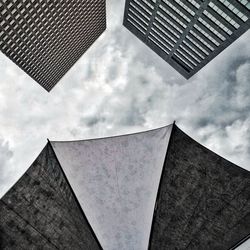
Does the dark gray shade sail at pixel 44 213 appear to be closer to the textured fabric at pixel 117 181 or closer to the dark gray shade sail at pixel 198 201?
the textured fabric at pixel 117 181

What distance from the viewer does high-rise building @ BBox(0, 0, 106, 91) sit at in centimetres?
6244

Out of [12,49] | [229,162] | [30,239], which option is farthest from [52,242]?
[12,49]

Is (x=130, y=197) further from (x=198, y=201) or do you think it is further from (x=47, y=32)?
(x=47, y=32)

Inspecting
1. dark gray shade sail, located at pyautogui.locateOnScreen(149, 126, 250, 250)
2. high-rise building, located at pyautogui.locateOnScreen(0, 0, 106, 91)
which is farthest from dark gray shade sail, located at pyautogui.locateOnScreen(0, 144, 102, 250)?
high-rise building, located at pyautogui.locateOnScreen(0, 0, 106, 91)

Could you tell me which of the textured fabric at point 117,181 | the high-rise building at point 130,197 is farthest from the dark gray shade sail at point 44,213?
the textured fabric at point 117,181

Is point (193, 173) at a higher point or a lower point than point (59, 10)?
lower

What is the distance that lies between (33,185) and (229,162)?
26.4 ft

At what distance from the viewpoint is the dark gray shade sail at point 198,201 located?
1127cm

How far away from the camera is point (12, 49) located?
7025 cm

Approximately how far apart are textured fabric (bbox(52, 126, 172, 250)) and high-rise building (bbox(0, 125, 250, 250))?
0.05 metres

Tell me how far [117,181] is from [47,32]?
238 feet

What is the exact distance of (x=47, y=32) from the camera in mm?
76375

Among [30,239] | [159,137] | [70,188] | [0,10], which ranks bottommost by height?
[30,239]

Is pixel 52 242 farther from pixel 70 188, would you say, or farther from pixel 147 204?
pixel 147 204
